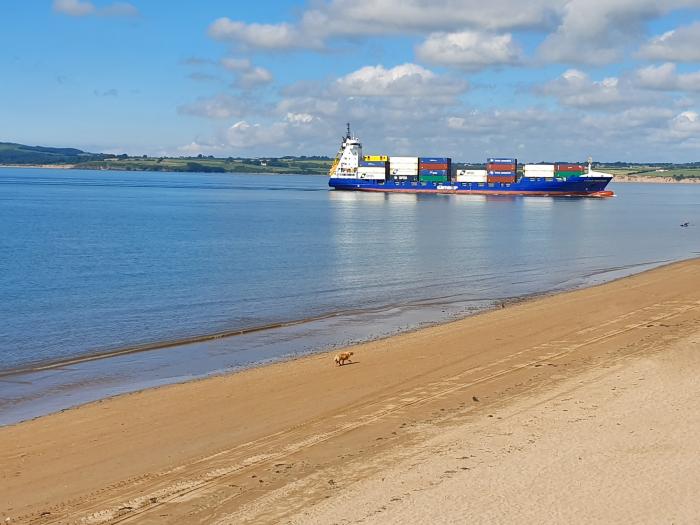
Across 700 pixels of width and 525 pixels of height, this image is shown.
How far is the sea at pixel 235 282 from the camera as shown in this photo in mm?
18609

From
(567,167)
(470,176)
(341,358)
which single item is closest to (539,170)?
(567,167)

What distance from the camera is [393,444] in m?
10.5

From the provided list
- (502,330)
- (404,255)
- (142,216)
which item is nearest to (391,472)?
(502,330)

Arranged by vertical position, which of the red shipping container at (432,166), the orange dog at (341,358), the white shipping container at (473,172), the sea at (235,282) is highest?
the red shipping container at (432,166)

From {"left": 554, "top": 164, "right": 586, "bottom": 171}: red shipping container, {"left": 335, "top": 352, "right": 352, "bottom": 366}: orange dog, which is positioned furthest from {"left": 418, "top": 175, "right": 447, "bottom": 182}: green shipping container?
{"left": 335, "top": 352, "right": 352, "bottom": 366}: orange dog

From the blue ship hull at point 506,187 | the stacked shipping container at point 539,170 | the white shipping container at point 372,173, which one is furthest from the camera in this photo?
the white shipping container at point 372,173

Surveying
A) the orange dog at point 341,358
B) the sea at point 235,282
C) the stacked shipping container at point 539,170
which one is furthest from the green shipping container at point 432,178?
the orange dog at point 341,358

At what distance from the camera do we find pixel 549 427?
11.0 meters

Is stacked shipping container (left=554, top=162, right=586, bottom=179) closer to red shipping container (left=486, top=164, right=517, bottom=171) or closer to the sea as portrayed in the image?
red shipping container (left=486, top=164, right=517, bottom=171)

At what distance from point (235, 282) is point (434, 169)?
109 meters

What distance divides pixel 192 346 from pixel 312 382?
6028 millimetres

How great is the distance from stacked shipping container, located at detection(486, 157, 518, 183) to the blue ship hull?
0.84 metres

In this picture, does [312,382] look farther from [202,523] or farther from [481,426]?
[202,523]

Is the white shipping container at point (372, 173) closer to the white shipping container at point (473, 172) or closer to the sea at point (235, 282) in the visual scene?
the white shipping container at point (473, 172)
